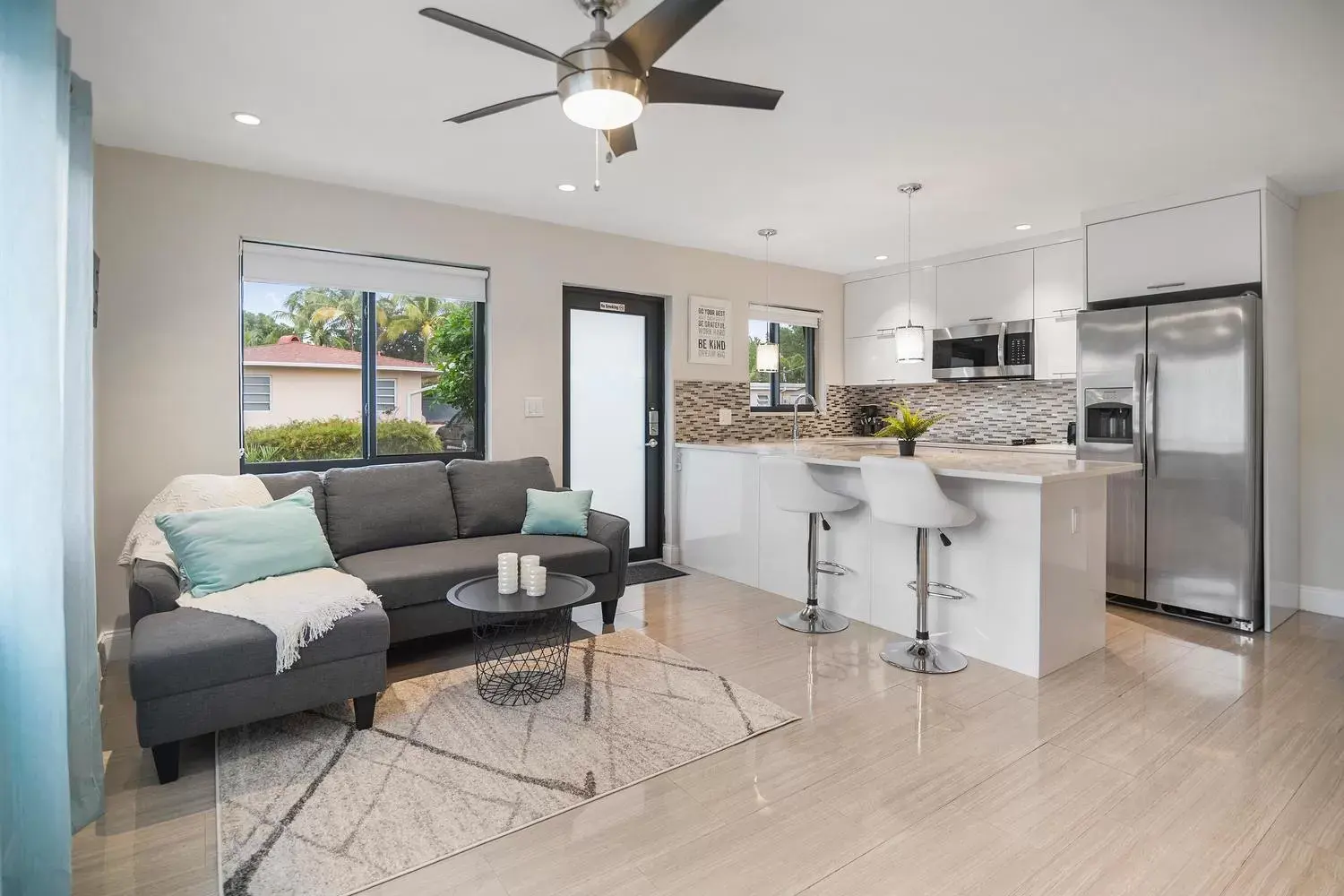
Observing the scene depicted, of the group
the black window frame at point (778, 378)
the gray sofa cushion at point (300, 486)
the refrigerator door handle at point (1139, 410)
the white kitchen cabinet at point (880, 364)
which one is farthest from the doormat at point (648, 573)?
the refrigerator door handle at point (1139, 410)

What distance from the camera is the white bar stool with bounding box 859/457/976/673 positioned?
3.13 metres

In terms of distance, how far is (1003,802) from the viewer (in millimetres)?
2158

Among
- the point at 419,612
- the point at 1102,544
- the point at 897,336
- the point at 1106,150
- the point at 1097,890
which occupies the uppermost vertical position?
the point at 1106,150

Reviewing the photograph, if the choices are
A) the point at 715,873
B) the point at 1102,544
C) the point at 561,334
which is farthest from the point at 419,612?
the point at 1102,544

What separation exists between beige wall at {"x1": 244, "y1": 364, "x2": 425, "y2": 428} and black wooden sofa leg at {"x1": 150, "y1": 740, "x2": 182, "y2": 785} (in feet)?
6.72

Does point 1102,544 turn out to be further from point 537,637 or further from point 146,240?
point 146,240

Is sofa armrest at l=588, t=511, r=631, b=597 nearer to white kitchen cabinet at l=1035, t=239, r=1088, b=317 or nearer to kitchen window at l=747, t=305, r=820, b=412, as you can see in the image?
kitchen window at l=747, t=305, r=820, b=412

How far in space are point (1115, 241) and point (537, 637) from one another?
4180 millimetres

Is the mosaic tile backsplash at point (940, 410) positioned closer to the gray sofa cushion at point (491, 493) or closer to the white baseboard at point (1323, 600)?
the gray sofa cushion at point (491, 493)

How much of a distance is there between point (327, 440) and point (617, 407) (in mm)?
1976

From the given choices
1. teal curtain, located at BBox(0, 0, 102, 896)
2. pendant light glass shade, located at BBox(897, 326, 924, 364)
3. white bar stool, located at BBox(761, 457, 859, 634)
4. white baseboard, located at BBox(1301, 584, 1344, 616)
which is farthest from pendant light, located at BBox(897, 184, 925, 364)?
teal curtain, located at BBox(0, 0, 102, 896)

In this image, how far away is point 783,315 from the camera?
6082mm

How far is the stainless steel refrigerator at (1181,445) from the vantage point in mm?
3852

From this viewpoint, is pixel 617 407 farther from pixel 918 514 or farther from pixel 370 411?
pixel 918 514
